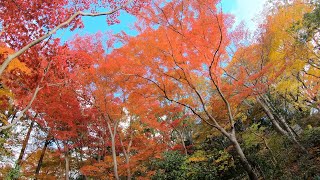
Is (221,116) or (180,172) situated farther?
(180,172)

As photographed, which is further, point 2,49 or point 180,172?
point 180,172

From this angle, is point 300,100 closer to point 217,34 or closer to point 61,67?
point 217,34

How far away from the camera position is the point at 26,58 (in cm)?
856

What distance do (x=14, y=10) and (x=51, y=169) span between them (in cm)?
1687

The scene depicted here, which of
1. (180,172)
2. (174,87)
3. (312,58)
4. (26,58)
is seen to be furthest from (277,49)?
(26,58)

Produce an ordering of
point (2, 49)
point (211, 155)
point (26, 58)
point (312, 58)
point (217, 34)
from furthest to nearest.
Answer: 1. point (211, 155)
2. point (312, 58)
3. point (217, 34)
4. point (26, 58)
5. point (2, 49)

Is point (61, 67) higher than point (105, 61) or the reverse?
the reverse

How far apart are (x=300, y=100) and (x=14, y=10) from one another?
17362 millimetres

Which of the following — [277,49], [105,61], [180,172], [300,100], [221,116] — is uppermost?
[105,61]

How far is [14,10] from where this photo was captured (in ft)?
22.9

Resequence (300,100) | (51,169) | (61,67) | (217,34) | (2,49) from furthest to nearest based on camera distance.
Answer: (51,169) < (300,100) < (217,34) < (61,67) < (2,49)

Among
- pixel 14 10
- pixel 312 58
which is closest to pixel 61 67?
pixel 14 10

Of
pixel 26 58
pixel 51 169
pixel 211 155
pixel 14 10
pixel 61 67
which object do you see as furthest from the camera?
pixel 51 169

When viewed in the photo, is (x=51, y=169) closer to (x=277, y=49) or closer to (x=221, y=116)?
(x=221, y=116)
